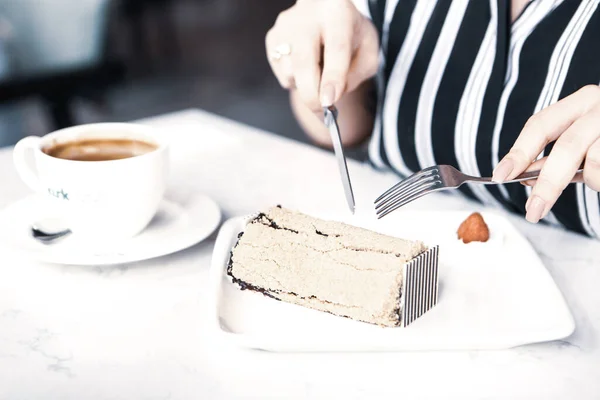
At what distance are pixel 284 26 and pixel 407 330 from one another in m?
0.60

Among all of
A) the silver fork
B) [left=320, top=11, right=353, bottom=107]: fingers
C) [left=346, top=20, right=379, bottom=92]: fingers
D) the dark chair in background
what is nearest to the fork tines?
the silver fork

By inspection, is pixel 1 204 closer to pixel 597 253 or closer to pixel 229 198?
pixel 229 198

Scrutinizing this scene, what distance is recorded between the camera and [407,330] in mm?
678

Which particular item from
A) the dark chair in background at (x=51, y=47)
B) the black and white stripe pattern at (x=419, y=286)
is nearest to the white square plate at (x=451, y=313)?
the black and white stripe pattern at (x=419, y=286)

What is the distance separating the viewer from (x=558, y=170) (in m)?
0.74

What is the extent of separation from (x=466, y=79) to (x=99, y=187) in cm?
63

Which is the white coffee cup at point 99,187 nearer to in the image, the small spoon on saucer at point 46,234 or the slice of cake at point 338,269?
the small spoon on saucer at point 46,234

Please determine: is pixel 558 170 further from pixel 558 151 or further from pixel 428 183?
pixel 428 183

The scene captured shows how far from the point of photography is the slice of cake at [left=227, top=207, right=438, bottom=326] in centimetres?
68

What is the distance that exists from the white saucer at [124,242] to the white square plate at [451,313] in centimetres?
6

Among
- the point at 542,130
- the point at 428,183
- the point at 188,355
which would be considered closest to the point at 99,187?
the point at 188,355

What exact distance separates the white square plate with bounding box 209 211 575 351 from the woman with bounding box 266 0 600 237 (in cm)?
9

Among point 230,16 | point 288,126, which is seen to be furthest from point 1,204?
point 230,16

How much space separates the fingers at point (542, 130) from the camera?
75cm
